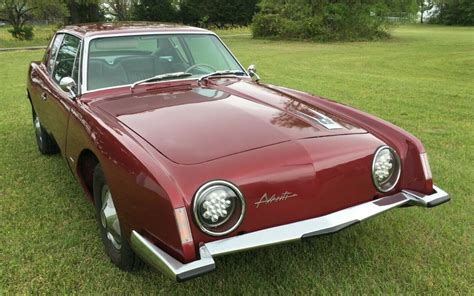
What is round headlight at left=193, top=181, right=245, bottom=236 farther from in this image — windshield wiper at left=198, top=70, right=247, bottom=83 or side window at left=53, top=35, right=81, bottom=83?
side window at left=53, top=35, right=81, bottom=83

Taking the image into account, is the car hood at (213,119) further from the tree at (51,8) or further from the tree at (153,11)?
the tree at (153,11)

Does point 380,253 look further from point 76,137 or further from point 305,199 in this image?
point 76,137

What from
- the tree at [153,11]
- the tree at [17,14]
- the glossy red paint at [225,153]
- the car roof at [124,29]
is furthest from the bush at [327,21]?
the glossy red paint at [225,153]

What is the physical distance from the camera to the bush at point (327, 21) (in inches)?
959

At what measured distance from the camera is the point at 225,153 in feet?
8.21

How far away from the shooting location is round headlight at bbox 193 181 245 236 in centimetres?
229

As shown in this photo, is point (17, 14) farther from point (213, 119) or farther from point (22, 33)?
point (213, 119)

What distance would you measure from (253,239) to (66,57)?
2823 millimetres

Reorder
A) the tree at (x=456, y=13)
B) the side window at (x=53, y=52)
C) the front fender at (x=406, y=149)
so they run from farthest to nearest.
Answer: the tree at (x=456, y=13) → the side window at (x=53, y=52) → the front fender at (x=406, y=149)

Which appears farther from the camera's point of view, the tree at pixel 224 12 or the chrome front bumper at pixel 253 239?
the tree at pixel 224 12

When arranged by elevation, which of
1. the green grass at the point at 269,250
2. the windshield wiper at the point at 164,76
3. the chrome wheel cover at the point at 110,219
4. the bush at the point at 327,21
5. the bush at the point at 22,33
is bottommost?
the green grass at the point at 269,250

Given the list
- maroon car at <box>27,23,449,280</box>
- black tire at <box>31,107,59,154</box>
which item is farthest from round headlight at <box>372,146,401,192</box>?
black tire at <box>31,107,59,154</box>

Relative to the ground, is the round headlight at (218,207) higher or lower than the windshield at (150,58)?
lower

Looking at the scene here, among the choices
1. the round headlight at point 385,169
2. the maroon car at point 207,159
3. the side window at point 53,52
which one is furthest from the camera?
the side window at point 53,52
